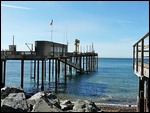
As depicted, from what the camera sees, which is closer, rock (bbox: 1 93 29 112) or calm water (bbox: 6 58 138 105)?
rock (bbox: 1 93 29 112)

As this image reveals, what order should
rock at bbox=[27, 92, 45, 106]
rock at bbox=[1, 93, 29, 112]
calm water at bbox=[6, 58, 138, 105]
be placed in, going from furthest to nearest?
calm water at bbox=[6, 58, 138, 105], rock at bbox=[27, 92, 45, 106], rock at bbox=[1, 93, 29, 112]

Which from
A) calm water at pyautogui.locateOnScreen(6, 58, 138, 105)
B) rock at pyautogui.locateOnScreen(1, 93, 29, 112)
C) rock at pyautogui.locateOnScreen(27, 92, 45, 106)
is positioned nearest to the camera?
rock at pyautogui.locateOnScreen(1, 93, 29, 112)

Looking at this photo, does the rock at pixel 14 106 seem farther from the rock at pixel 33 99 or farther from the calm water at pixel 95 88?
the calm water at pixel 95 88

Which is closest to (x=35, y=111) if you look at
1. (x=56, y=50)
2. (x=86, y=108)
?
(x=86, y=108)

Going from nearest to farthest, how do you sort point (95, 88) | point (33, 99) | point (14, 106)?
point (14, 106)
point (33, 99)
point (95, 88)

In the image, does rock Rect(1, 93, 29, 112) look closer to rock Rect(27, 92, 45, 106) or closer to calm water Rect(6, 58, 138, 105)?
rock Rect(27, 92, 45, 106)

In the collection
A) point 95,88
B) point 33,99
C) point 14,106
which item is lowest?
point 95,88

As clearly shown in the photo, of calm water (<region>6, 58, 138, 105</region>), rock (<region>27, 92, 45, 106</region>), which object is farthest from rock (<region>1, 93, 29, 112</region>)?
calm water (<region>6, 58, 138, 105</region>)

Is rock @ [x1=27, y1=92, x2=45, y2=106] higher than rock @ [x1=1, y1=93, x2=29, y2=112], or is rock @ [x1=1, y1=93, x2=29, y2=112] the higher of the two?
→ rock @ [x1=1, y1=93, x2=29, y2=112]

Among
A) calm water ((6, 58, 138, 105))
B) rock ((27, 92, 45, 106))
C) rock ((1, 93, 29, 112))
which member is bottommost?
calm water ((6, 58, 138, 105))

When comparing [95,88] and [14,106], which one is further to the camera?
[95,88]

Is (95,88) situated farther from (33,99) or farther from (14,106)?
(14,106)

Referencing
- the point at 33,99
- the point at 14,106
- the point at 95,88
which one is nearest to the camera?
the point at 14,106

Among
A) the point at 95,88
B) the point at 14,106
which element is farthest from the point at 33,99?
the point at 95,88
